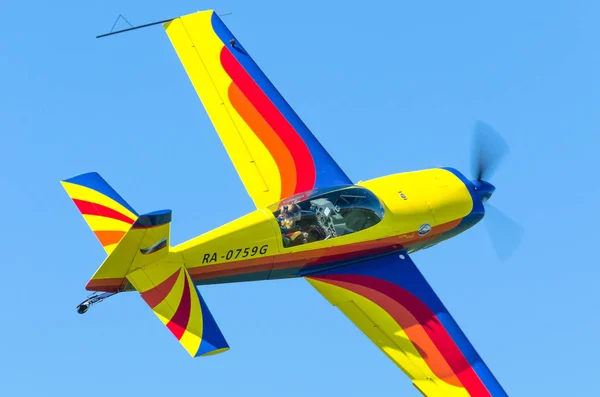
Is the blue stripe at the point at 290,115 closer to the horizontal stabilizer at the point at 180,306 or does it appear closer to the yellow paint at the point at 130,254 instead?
the horizontal stabilizer at the point at 180,306

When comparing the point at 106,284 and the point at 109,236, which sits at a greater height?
the point at 109,236

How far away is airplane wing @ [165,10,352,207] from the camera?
28156 millimetres

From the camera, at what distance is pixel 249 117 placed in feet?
95.9

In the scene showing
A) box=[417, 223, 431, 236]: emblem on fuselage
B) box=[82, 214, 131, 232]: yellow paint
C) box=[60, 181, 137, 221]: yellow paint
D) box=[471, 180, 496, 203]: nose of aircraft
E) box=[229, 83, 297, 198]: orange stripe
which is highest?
box=[229, 83, 297, 198]: orange stripe

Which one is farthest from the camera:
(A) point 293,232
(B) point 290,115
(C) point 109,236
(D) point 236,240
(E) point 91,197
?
(B) point 290,115

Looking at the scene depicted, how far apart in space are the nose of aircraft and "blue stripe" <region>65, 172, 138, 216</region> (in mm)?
8151

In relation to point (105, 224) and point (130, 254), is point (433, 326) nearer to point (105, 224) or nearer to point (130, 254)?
point (130, 254)

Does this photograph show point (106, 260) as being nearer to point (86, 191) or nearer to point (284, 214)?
point (86, 191)

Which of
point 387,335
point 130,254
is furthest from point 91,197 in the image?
point 387,335

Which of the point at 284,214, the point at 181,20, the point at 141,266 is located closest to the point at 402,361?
the point at 284,214

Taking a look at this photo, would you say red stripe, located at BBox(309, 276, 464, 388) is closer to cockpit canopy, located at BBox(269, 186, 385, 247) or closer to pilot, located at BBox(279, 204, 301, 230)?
cockpit canopy, located at BBox(269, 186, 385, 247)

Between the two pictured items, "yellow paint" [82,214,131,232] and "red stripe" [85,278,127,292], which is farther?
"yellow paint" [82,214,131,232]

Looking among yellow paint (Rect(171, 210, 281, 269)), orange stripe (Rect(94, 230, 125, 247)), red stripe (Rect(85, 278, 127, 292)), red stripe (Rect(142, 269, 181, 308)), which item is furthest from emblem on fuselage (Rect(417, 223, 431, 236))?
red stripe (Rect(85, 278, 127, 292))

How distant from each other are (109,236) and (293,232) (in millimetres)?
3736
